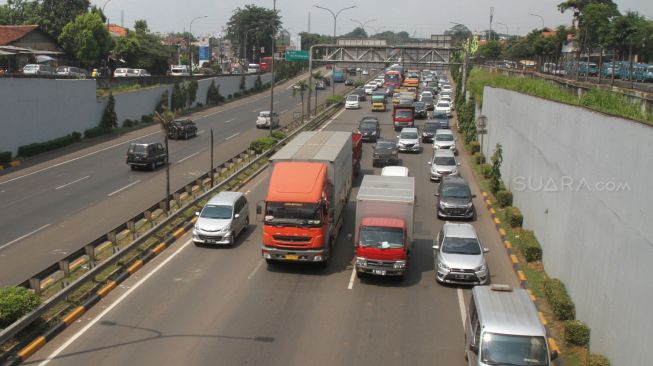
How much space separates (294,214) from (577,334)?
938cm

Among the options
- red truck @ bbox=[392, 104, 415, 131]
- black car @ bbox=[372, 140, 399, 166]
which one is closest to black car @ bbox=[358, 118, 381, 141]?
red truck @ bbox=[392, 104, 415, 131]

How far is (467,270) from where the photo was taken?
20203 millimetres

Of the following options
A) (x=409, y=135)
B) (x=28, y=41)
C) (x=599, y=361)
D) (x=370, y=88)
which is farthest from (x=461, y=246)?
(x=370, y=88)

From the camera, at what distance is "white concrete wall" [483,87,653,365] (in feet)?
41.0

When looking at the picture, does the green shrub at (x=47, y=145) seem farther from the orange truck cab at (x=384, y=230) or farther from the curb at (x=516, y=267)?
the curb at (x=516, y=267)

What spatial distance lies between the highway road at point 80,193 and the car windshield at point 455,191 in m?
14.0

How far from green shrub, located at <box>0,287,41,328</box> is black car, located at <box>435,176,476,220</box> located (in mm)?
17820

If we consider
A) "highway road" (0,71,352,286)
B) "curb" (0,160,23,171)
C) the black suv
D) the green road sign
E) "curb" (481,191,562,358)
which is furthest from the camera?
the green road sign

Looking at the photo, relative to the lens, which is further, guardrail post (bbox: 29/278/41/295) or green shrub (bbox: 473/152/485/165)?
green shrub (bbox: 473/152/485/165)

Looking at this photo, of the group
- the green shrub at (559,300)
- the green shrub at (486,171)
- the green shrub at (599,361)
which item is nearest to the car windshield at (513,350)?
the green shrub at (599,361)

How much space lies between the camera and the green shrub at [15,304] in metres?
15.4

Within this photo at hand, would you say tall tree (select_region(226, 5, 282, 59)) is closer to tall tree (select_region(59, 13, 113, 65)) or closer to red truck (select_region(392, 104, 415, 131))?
tall tree (select_region(59, 13, 113, 65))

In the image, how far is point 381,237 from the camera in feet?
68.5

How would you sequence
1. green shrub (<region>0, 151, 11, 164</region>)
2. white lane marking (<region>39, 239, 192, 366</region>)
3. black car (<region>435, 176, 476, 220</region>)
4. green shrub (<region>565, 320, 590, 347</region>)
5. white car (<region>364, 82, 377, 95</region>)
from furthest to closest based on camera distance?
white car (<region>364, 82, 377, 95</region>) → green shrub (<region>0, 151, 11, 164</region>) → black car (<region>435, 176, 476, 220</region>) → green shrub (<region>565, 320, 590, 347</region>) → white lane marking (<region>39, 239, 192, 366</region>)
